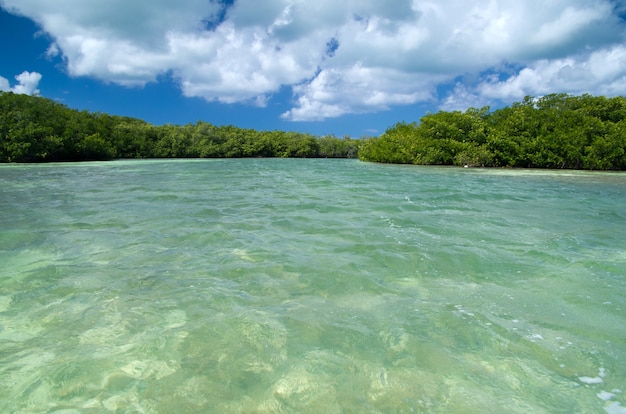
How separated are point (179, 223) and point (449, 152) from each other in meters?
34.7

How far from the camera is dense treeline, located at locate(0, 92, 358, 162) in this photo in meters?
37.9

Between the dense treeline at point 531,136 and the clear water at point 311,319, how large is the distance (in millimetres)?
29163

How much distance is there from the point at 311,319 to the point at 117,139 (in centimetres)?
6087

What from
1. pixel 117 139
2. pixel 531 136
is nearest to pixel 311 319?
pixel 531 136

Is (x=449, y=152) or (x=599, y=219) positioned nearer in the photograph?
(x=599, y=219)

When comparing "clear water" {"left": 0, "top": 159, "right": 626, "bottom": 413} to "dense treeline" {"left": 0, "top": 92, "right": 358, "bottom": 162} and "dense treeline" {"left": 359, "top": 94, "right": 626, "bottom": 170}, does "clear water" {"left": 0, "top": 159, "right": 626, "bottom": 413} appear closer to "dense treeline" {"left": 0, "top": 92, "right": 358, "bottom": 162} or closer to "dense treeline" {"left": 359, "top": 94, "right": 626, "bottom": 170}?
"dense treeline" {"left": 359, "top": 94, "right": 626, "bottom": 170}

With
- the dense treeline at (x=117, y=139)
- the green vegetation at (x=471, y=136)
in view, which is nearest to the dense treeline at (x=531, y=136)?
the green vegetation at (x=471, y=136)

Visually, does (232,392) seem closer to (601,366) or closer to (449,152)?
(601,366)

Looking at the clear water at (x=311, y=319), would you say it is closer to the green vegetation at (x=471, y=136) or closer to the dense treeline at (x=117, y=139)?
the green vegetation at (x=471, y=136)

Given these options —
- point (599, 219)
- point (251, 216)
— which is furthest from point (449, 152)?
point (251, 216)

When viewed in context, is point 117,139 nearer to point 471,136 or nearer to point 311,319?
point 471,136

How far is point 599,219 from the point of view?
29.5ft

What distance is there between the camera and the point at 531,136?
34094 millimetres

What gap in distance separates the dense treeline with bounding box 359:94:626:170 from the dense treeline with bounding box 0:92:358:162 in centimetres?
3768
